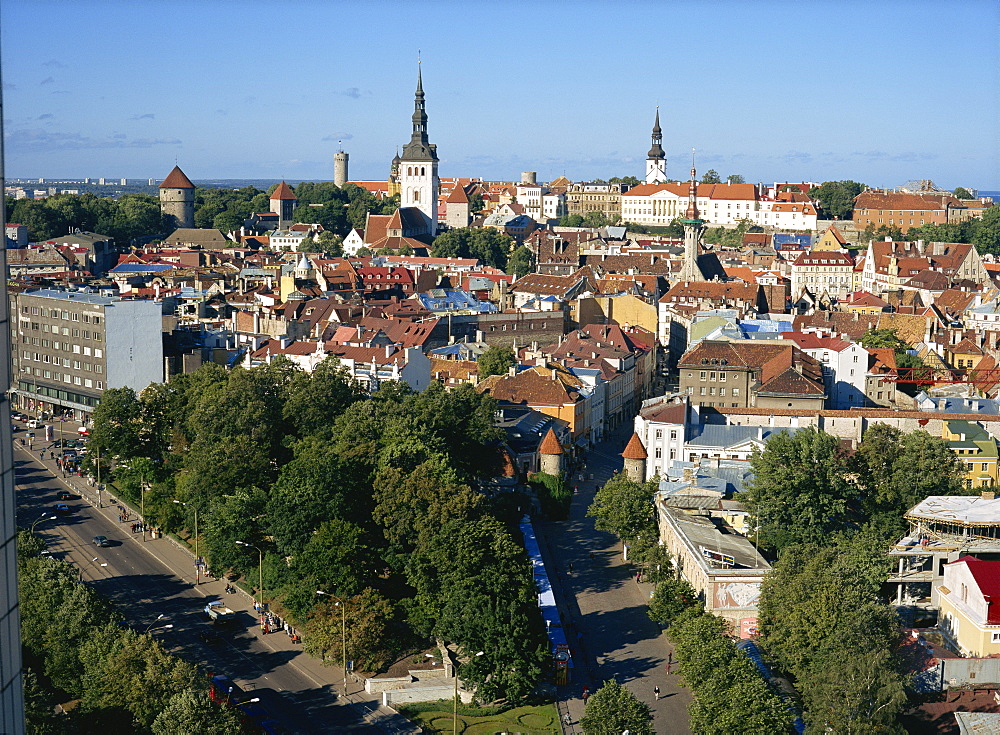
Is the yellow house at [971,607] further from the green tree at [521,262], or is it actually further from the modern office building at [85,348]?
the green tree at [521,262]

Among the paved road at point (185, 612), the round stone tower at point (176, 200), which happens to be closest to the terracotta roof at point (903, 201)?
the round stone tower at point (176, 200)

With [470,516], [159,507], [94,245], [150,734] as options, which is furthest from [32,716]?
[94,245]

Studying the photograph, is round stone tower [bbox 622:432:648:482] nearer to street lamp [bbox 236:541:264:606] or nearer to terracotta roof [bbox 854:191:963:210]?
street lamp [bbox 236:541:264:606]

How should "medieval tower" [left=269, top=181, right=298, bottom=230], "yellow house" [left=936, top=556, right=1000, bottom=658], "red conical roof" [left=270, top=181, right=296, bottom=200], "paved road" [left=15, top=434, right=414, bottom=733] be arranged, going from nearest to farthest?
1. "paved road" [left=15, top=434, right=414, bottom=733]
2. "yellow house" [left=936, top=556, right=1000, bottom=658]
3. "medieval tower" [left=269, top=181, right=298, bottom=230]
4. "red conical roof" [left=270, top=181, right=296, bottom=200]

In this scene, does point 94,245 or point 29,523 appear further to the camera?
point 94,245

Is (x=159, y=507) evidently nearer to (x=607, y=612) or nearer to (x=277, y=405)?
(x=277, y=405)

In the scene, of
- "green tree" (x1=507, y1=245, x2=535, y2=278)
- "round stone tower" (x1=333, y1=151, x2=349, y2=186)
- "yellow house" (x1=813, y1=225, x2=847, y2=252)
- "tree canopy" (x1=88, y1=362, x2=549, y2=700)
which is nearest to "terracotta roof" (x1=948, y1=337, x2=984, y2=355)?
"tree canopy" (x1=88, y1=362, x2=549, y2=700)

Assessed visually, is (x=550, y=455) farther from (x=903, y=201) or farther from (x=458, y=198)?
(x=458, y=198)
